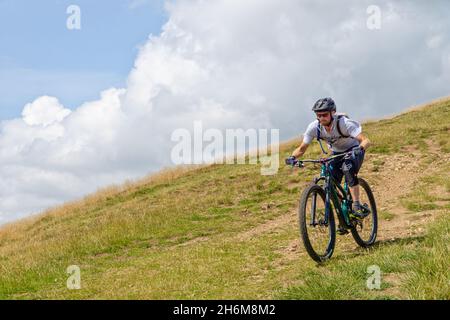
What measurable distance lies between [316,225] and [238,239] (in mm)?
4662

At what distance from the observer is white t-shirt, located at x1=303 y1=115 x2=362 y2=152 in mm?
8750

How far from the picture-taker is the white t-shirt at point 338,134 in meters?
8.75

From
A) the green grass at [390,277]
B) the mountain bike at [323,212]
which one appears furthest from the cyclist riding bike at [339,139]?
the green grass at [390,277]

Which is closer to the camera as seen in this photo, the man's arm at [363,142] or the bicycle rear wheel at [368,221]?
the man's arm at [363,142]

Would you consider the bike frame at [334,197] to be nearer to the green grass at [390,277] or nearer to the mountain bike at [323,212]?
the mountain bike at [323,212]

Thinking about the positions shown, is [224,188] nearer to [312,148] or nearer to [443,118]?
[312,148]

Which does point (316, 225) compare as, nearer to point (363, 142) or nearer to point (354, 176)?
point (354, 176)

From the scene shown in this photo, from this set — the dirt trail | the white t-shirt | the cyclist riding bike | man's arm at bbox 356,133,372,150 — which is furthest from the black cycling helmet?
the dirt trail

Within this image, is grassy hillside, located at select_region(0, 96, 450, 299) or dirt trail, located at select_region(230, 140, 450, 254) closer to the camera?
grassy hillside, located at select_region(0, 96, 450, 299)

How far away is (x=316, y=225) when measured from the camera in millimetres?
8406

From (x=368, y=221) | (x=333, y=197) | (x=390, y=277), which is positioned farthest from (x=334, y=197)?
(x=368, y=221)

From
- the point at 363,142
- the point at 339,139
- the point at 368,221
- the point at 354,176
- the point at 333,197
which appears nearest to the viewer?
the point at 363,142

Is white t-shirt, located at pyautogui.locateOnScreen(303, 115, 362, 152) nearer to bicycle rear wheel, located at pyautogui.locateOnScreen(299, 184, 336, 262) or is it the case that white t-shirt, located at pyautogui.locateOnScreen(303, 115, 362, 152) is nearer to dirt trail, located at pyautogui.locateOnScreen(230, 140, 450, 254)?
bicycle rear wheel, located at pyautogui.locateOnScreen(299, 184, 336, 262)
